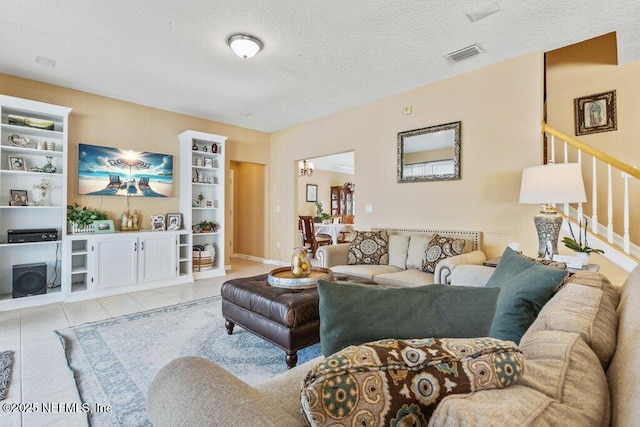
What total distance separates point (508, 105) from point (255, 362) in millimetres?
3561

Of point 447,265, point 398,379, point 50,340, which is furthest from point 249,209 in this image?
point 398,379

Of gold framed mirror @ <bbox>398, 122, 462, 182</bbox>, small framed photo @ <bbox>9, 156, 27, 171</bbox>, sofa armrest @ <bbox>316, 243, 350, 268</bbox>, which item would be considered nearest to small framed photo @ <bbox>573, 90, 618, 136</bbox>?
gold framed mirror @ <bbox>398, 122, 462, 182</bbox>

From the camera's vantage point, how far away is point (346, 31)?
2.77 metres

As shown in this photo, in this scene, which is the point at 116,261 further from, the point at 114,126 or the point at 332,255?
the point at 332,255

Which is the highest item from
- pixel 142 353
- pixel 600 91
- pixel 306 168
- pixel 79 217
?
pixel 600 91

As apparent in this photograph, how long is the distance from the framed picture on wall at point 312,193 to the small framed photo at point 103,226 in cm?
540

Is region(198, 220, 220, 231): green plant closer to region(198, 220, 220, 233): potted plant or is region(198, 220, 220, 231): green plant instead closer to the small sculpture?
region(198, 220, 220, 233): potted plant

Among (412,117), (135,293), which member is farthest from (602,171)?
(135,293)

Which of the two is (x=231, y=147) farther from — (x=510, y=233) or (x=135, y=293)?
(x=510, y=233)

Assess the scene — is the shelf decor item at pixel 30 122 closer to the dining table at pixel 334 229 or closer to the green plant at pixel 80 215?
the green plant at pixel 80 215

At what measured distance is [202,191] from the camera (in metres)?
5.45

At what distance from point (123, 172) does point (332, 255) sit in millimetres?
3349

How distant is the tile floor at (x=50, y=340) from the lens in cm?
169

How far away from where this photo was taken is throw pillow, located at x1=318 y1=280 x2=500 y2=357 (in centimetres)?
77
